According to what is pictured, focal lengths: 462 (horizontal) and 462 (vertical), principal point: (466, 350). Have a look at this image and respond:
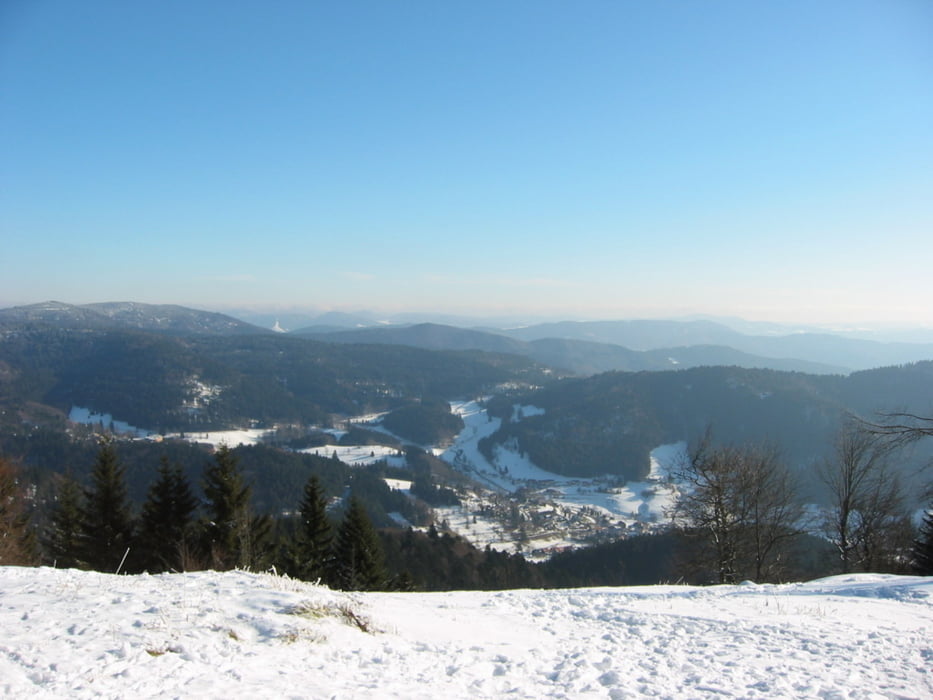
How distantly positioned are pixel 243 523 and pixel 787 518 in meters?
23.3

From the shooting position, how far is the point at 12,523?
2002cm

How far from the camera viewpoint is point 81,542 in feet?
69.8

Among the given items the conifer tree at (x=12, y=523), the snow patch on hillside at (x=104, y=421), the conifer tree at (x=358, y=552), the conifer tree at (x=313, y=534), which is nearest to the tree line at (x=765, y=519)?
the conifer tree at (x=358, y=552)

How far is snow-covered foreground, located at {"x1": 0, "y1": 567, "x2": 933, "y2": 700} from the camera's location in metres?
4.99

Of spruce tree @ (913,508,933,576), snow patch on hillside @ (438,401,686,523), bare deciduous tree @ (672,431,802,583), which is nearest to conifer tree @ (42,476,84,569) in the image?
bare deciduous tree @ (672,431,802,583)

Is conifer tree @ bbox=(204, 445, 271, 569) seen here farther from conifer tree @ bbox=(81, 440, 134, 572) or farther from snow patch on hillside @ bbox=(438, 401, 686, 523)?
snow patch on hillside @ bbox=(438, 401, 686, 523)

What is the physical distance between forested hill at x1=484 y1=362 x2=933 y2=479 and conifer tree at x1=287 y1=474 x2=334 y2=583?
461 ft

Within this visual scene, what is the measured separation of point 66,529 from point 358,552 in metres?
13.8

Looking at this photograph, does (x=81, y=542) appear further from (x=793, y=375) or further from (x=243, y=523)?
(x=793, y=375)

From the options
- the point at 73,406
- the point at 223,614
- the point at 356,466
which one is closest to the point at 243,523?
the point at 223,614

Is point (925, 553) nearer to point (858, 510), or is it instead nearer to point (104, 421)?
point (858, 510)

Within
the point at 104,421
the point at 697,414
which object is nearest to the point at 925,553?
the point at 697,414

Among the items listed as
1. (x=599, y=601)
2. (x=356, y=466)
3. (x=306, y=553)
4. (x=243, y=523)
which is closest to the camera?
(x=599, y=601)

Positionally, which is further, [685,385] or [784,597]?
[685,385]
